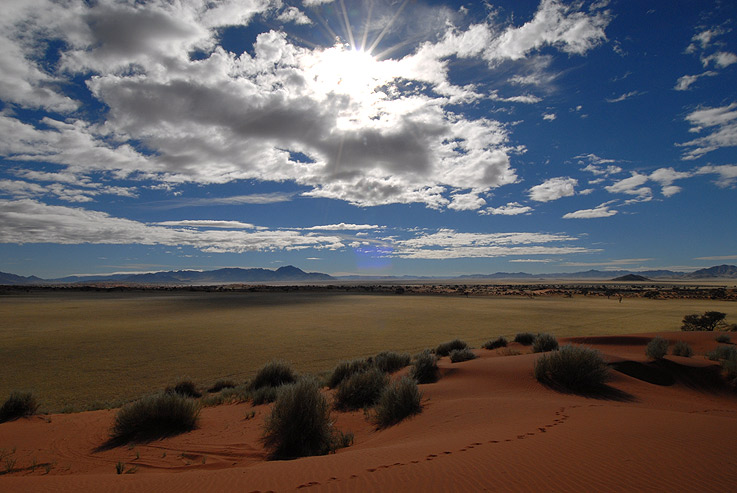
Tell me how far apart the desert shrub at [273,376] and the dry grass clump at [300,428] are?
14.6ft

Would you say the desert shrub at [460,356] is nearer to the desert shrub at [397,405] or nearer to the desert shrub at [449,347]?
the desert shrub at [449,347]

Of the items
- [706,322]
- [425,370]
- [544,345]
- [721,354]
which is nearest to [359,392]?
[425,370]

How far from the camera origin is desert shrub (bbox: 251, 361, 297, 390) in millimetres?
11312

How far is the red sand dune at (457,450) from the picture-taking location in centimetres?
409

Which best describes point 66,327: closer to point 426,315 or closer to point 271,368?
point 271,368

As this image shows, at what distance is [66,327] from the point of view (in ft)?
83.6

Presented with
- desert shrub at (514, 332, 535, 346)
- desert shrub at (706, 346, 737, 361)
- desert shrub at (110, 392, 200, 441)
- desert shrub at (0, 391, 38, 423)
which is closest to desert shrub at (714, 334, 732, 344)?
desert shrub at (706, 346, 737, 361)

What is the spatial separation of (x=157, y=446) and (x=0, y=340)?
20.8 metres

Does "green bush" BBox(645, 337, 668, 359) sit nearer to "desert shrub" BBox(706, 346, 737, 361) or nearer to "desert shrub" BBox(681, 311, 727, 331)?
"desert shrub" BBox(706, 346, 737, 361)

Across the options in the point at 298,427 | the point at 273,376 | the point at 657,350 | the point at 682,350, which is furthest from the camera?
the point at 682,350

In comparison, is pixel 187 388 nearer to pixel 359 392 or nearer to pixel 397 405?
pixel 359 392

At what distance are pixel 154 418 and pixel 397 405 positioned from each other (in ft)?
16.5

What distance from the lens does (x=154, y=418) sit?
7.73 metres

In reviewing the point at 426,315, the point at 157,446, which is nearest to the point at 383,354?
the point at 157,446
